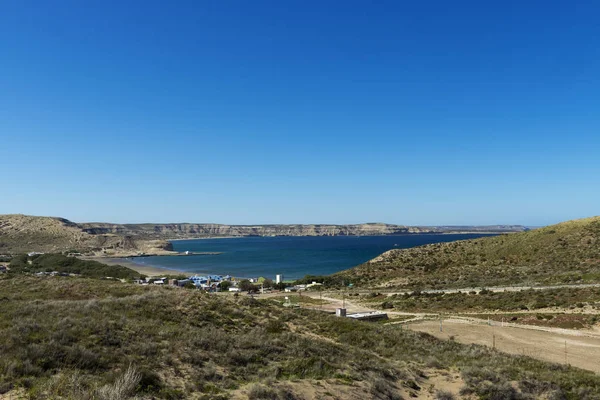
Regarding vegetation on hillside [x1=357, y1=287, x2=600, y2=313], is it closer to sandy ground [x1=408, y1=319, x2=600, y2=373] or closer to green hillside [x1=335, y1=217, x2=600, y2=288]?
sandy ground [x1=408, y1=319, x2=600, y2=373]

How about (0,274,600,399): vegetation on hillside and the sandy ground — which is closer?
(0,274,600,399): vegetation on hillside

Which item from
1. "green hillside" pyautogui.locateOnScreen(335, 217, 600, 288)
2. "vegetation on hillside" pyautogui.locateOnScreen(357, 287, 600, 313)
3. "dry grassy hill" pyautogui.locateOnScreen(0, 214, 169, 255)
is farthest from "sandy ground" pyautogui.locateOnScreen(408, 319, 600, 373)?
"dry grassy hill" pyautogui.locateOnScreen(0, 214, 169, 255)

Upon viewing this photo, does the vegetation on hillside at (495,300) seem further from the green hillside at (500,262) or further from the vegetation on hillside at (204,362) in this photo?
the vegetation on hillside at (204,362)

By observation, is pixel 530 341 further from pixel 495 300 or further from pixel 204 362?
pixel 204 362

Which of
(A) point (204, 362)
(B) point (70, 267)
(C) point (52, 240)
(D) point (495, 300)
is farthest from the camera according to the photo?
(C) point (52, 240)

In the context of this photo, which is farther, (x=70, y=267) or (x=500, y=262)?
(x=70, y=267)

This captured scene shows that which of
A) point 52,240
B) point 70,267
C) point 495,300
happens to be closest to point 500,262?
point 495,300

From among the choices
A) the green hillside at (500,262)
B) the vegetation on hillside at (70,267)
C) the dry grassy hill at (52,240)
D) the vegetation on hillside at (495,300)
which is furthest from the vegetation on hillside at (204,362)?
the dry grassy hill at (52,240)
